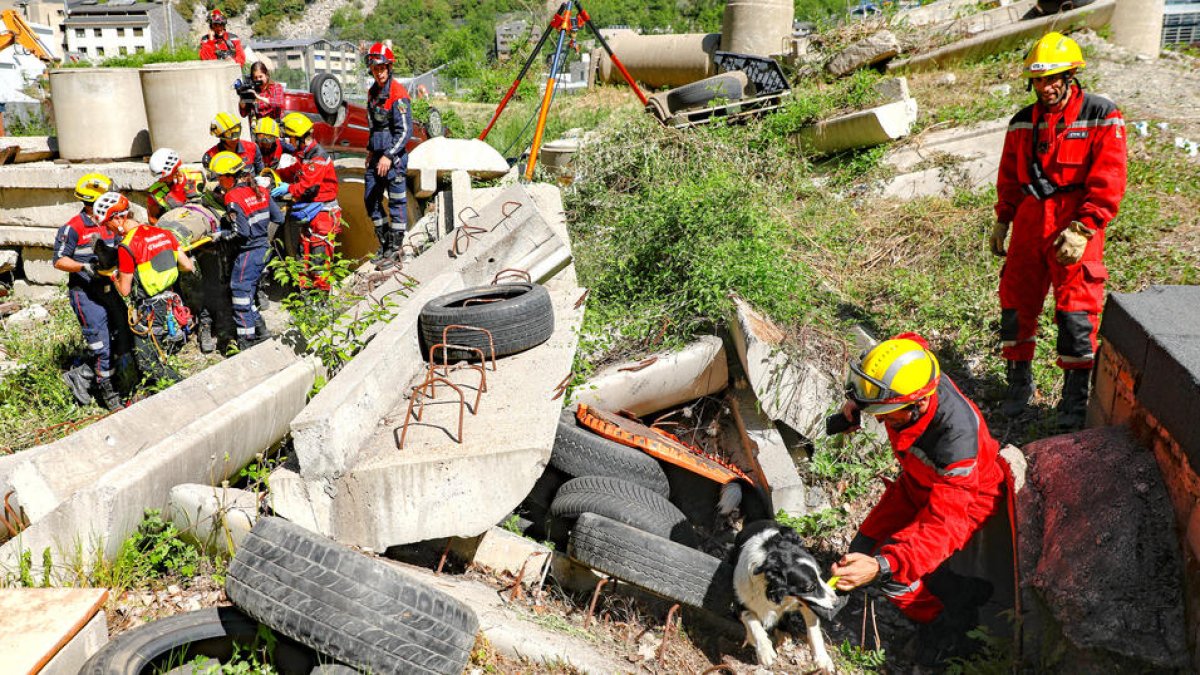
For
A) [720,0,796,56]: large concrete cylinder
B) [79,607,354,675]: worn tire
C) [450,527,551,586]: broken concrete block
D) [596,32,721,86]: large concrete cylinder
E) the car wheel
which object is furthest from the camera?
[596,32,721,86]: large concrete cylinder

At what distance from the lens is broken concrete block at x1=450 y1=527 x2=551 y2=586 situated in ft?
14.8

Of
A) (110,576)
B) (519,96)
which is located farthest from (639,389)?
(519,96)

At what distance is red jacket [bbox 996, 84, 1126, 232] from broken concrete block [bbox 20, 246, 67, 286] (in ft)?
30.4

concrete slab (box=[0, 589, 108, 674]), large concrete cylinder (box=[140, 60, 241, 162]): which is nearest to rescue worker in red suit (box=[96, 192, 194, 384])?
large concrete cylinder (box=[140, 60, 241, 162])

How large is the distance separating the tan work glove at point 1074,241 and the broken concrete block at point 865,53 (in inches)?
254

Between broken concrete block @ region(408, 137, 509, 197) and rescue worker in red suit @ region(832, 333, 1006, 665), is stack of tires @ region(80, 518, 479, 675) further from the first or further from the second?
broken concrete block @ region(408, 137, 509, 197)

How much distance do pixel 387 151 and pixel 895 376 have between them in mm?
6027

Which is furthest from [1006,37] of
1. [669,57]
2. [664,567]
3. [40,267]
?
[40,267]

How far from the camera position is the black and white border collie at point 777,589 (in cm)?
365

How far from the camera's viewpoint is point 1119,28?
10875mm

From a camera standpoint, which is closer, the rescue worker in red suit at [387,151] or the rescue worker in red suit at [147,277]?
the rescue worker in red suit at [147,277]

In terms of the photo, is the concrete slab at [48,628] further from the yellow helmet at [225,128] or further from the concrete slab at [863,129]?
the concrete slab at [863,129]

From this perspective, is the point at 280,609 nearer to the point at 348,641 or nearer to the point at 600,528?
the point at 348,641

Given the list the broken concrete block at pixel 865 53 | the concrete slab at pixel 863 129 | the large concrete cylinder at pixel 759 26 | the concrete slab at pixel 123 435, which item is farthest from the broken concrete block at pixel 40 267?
the large concrete cylinder at pixel 759 26
